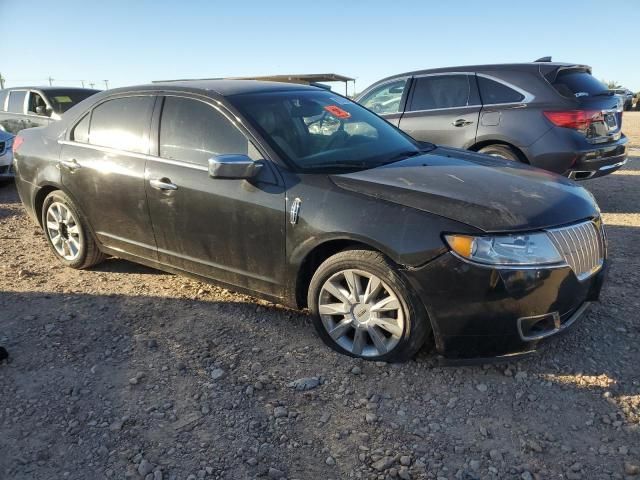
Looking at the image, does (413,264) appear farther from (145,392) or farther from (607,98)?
(607,98)

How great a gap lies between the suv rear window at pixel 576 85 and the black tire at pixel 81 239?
5.21m

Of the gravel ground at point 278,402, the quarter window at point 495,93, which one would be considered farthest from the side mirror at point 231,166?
the quarter window at point 495,93

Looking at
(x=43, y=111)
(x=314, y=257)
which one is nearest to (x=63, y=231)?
(x=314, y=257)

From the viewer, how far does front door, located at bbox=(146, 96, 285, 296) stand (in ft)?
10.5

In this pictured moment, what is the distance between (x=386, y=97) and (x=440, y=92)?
0.87m

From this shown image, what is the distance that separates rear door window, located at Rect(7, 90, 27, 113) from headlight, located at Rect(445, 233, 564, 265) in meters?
10.6

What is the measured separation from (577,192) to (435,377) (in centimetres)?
149

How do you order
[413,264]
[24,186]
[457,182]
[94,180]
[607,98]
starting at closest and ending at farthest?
[413,264]
[457,182]
[94,180]
[24,186]
[607,98]

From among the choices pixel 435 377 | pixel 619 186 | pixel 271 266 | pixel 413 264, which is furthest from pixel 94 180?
pixel 619 186

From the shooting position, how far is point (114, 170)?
3.88 metres

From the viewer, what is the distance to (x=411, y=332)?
9.20ft

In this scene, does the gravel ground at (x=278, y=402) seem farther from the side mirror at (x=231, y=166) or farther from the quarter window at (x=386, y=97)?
the quarter window at (x=386, y=97)

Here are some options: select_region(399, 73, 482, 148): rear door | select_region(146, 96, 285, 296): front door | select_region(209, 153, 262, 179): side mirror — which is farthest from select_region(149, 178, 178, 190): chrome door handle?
select_region(399, 73, 482, 148): rear door

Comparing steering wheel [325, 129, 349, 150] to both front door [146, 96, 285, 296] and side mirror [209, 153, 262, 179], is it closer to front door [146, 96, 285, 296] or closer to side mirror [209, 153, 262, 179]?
front door [146, 96, 285, 296]
